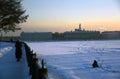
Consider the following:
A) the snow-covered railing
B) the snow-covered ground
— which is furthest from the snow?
the snow-covered railing

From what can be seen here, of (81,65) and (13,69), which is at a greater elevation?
(13,69)

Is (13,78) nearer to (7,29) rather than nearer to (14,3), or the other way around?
(14,3)

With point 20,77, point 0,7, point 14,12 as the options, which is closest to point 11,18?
point 14,12

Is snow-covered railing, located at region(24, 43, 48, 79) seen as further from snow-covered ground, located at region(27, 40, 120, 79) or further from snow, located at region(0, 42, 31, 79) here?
snow, located at region(0, 42, 31, 79)

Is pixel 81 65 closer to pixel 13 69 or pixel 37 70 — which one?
pixel 13 69

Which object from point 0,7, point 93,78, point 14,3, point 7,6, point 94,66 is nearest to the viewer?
point 93,78

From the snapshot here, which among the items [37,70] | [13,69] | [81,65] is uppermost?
[37,70]

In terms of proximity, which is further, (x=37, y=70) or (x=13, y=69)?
(x=13, y=69)

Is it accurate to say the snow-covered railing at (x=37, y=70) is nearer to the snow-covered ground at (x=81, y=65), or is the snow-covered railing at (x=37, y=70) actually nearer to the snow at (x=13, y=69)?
the snow-covered ground at (x=81, y=65)

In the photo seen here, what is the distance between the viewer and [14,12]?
4391 centimetres

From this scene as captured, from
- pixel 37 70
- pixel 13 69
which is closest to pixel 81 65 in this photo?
pixel 13 69

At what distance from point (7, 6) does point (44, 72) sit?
1292 inches

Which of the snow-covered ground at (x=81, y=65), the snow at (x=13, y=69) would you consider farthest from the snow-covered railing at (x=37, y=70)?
→ the snow at (x=13, y=69)

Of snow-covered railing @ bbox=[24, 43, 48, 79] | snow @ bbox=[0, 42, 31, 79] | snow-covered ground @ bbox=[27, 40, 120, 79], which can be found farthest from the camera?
snow-covered ground @ bbox=[27, 40, 120, 79]
